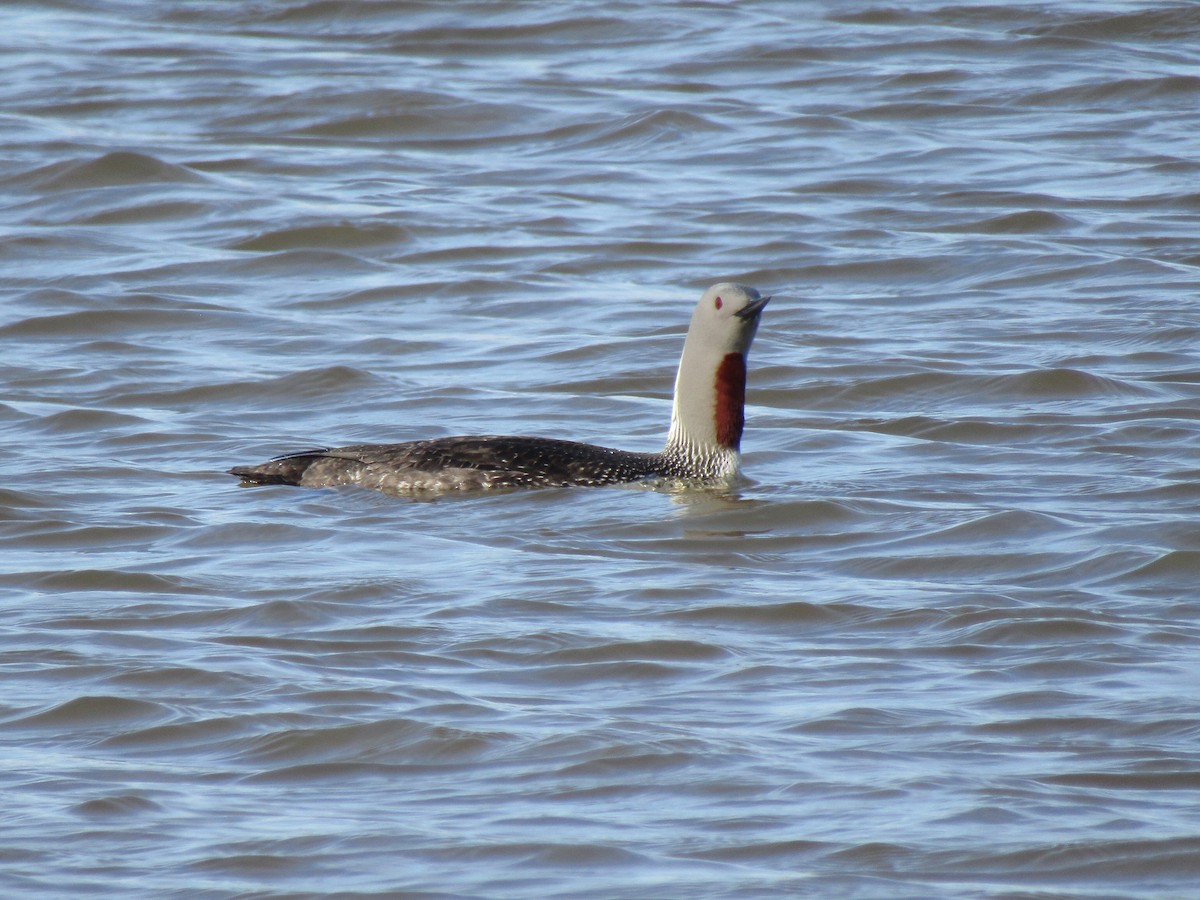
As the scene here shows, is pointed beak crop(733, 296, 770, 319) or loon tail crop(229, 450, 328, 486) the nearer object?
loon tail crop(229, 450, 328, 486)

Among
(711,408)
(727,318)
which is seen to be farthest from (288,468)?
(727,318)

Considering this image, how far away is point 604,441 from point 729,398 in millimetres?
1100

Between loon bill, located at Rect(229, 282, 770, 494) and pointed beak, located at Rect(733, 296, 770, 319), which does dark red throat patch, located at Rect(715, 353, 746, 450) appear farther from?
pointed beak, located at Rect(733, 296, 770, 319)

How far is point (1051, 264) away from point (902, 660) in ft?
23.5

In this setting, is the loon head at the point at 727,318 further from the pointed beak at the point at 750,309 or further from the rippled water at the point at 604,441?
the rippled water at the point at 604,441

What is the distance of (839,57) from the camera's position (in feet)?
63.2

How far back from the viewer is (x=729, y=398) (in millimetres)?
9586

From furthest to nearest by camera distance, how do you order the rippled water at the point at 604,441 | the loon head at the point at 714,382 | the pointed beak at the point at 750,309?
the loon head at the point at 714,382 < the pointed beak at the point at 750,309 < the rippled water at the point at 604,441

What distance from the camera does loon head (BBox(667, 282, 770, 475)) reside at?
31.1 feet

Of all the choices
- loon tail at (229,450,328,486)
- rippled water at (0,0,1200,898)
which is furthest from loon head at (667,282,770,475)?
loon tail at (229,450,328,486)

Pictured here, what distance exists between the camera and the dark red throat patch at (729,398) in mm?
9570

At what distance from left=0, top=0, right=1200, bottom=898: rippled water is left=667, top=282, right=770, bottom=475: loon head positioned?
259mm

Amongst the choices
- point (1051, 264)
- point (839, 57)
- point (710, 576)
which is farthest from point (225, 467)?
point (839, 57)

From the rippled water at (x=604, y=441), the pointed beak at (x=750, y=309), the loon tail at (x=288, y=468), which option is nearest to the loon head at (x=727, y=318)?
the pointed beak at (x=750, y=309)
